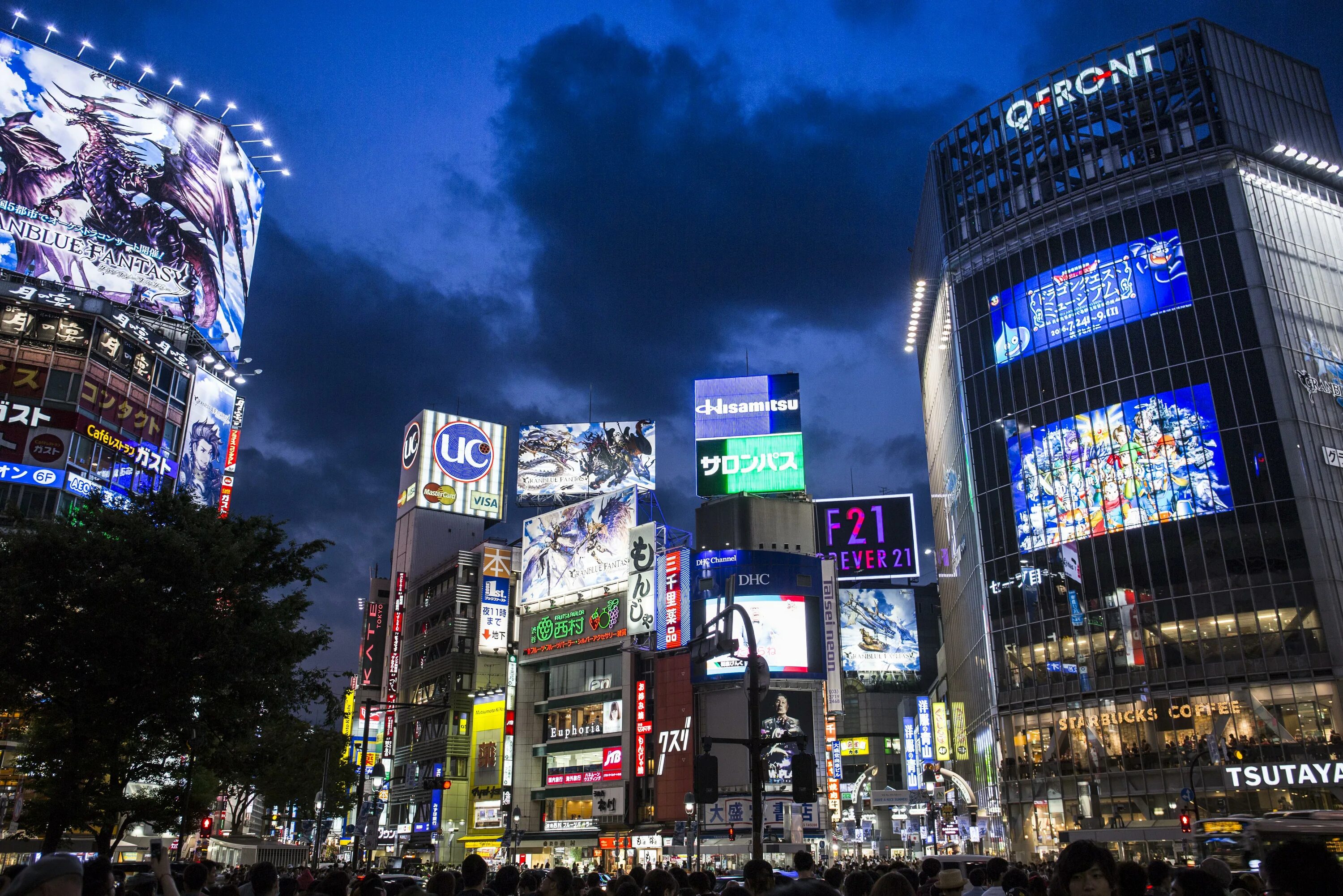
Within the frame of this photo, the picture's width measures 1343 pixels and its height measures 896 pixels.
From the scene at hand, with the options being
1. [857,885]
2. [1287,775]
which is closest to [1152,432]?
[1287,775]

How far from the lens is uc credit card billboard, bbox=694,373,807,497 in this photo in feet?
290

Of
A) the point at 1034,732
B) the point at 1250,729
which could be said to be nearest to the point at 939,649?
the point at 1034,732

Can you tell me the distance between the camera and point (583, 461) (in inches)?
3538

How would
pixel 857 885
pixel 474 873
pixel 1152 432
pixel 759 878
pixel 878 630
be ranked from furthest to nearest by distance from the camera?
pixel 878 630, pixel 1152 432, pixel 759 878, pixel 474 873, pixel 857 885

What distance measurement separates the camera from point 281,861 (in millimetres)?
53219

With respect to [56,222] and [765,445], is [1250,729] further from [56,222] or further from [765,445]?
[56,222]

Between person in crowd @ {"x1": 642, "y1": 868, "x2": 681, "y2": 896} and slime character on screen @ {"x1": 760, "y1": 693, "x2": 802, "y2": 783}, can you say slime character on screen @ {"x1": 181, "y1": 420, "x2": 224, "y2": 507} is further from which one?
person in crowd @ {"x1": 642, "y1": 868, "x2": 681, "y2": 896}

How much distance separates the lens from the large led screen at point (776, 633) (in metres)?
74.8

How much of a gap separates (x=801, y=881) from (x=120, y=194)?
79.1 metres

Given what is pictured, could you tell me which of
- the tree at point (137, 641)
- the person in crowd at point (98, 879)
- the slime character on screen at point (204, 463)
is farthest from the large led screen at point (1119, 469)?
the person in crowd at point (98, 879)

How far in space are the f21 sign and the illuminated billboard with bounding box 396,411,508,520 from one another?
36584mm

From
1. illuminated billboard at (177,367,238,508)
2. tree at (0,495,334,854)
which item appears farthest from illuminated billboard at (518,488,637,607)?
tree at (0,495,334,854)

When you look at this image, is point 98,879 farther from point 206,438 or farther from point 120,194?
point 206,438

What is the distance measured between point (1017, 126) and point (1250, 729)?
44.9m
